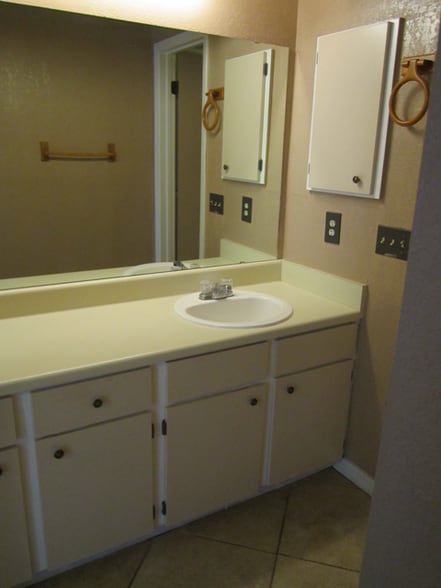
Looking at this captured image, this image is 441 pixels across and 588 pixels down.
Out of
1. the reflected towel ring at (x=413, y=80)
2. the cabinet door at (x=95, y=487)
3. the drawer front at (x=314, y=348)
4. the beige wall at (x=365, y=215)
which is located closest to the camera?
the cabinet door at (x=95, y=487)

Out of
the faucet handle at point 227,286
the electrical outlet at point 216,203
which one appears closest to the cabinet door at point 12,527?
the faucet handle at point 227,286

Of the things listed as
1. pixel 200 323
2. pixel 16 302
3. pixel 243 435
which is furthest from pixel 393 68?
pixel 16 302

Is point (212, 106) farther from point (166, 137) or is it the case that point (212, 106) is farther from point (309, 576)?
point (309, 576)

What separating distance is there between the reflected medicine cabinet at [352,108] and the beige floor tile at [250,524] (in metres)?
1.32

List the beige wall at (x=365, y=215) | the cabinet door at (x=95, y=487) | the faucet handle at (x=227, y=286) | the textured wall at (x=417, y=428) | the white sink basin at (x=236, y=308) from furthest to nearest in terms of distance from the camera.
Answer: the faucet handle at (x=227, y=286)
the white sink basin at (x=236, y=308)
the beige wall at (x=365, y=215)
the cabinet door at (x=95, y=487)
the textured wall at (x=417, y=428)

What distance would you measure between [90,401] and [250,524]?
2.97ft

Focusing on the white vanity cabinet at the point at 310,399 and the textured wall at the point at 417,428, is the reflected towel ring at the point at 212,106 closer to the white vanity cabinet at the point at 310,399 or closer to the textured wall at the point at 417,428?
the white vanity cabinet at the point at 310,399

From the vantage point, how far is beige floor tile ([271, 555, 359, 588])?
1.67 m

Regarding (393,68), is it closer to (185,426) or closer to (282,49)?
(282,49)

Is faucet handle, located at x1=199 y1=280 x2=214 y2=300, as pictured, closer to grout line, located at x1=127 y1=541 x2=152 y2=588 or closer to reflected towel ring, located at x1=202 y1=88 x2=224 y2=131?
reflected towel ring, located at x1=202 y1=88 x2=224 y2=131

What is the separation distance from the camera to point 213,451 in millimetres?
1778

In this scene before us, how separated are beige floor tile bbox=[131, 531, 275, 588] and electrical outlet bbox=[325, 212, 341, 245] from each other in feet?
4.15

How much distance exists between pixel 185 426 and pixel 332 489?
0.87 m

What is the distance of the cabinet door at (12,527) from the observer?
1.39m
